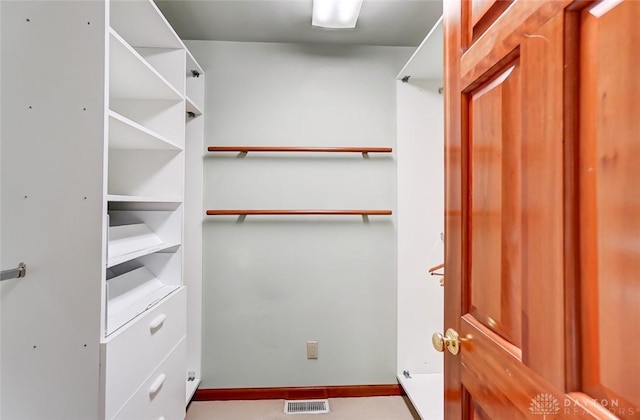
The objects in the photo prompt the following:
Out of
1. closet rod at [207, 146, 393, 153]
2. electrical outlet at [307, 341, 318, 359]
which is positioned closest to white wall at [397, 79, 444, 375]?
closet rod at [207, 146, 393, 153]

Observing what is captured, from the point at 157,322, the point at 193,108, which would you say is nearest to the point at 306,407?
the point at 157,322

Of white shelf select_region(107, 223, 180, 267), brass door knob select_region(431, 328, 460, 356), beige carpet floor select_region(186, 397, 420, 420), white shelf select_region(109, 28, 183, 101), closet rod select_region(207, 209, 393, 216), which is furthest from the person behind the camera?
closet rod select_region(207, 209, 393, 216)

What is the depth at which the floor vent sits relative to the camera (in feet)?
6.05

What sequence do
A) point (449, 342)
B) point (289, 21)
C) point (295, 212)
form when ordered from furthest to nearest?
point (295, 212), point (289, 21), point (449, 342)

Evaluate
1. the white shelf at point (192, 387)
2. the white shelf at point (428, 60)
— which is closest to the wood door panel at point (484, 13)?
the white shelf at point (428, 60)

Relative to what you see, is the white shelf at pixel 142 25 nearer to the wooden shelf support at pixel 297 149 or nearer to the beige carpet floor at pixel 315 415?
the wooden shelf support at pixel 297 149

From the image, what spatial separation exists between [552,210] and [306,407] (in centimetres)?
195

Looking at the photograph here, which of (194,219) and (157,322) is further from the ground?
(194,219)

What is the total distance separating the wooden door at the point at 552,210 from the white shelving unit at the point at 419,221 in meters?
1.34

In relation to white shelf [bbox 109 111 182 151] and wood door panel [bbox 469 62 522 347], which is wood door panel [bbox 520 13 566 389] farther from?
white shelf [bbox 109 111 182 151]

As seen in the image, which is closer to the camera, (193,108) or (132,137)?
(132,137)

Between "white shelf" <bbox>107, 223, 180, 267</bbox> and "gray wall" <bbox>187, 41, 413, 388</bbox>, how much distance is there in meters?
0.48

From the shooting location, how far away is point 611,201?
0.41 m

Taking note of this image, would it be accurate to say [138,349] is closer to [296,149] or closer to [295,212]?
[295,212]
